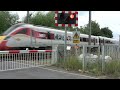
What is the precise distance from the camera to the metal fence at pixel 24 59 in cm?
1408

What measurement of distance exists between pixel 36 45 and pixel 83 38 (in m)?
8.95

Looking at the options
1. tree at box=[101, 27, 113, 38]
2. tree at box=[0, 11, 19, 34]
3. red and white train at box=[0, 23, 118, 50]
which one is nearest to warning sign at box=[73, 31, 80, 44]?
red and white train at box=[0, 23, 118, 50]

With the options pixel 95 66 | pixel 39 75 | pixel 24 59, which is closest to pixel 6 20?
pixel 24 59

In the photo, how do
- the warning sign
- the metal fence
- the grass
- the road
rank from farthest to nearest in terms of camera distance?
the warning sign
the metal fence
the grass
the road

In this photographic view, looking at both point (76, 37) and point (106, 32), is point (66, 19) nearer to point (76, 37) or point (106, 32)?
point (76, 37)

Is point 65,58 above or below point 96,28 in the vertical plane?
below

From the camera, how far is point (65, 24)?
1566 cm

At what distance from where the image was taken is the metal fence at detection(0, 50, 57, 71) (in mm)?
14078

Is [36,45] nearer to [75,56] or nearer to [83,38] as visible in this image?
[83,38]

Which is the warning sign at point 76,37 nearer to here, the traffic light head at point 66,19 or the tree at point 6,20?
the traffic light head at point 66,19

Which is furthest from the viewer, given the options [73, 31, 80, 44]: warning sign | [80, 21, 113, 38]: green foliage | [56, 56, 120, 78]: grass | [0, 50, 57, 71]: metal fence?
[80, 21, 113, 38]: green foliage

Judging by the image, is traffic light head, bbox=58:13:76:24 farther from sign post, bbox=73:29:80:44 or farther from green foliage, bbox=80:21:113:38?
green foliage, bbox=80:21:113:38
